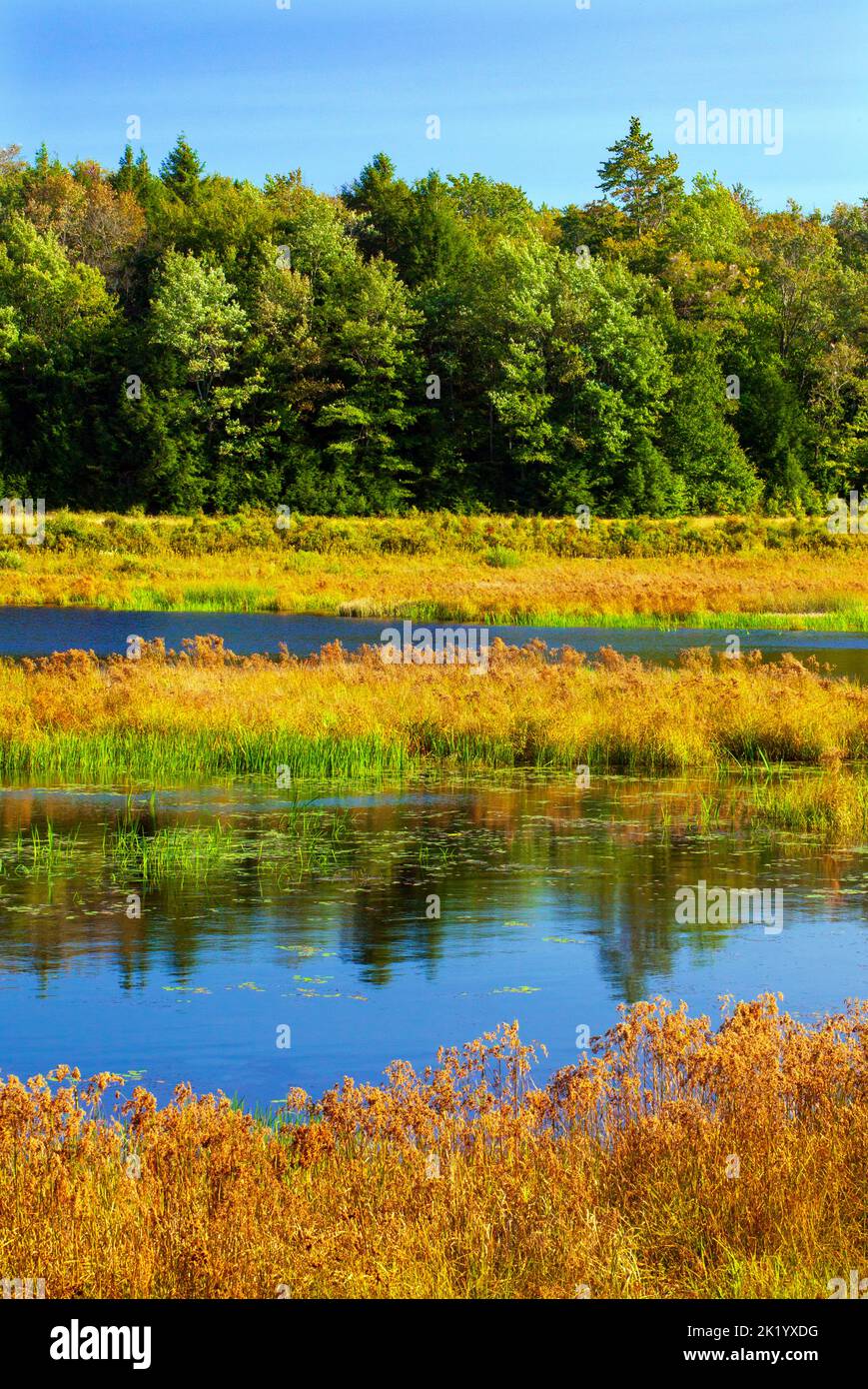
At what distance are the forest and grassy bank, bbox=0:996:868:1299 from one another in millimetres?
72954

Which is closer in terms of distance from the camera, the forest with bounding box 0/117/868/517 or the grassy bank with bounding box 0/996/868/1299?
the grassy bank with bounding box 0/996/868/1299

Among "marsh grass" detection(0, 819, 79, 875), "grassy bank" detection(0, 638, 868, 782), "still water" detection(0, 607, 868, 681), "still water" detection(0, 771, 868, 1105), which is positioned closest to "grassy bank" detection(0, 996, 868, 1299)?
"still water" detection(0, 771, 868, 1105)

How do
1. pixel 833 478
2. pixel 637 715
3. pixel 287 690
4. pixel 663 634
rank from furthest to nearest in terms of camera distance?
pixel 833 478 < pixel 663 634 < pixel 287 690 < pixel 637 715

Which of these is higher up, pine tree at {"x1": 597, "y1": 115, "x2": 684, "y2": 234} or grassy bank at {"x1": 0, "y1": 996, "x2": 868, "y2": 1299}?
pine tree at {"x1": 597, "y1": 115, "x2": 684, "y2": 234}

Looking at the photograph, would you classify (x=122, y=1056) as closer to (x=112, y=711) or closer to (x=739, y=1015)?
(x=739, y=1015)

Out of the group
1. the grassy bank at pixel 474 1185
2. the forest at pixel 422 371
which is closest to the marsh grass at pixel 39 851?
the grassy bank at pixel 474 1185

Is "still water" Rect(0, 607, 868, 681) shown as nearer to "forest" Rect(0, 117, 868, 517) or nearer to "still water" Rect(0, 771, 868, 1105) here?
"still water" Rect(0, 771, 868, 1105)

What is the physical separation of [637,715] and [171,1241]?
17576mm

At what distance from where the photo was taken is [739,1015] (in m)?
9.34

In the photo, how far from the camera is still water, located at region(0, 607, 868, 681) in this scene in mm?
40125

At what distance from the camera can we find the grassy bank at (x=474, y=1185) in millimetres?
6727

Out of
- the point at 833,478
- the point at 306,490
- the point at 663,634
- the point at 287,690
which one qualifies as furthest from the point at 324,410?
the point at 287,690

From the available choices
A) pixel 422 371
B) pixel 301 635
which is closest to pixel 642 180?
pixel 422 371

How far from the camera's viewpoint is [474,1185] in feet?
24.5
